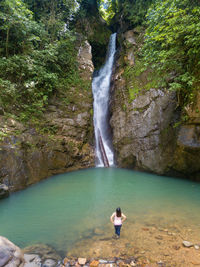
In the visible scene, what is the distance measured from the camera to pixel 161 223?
4.21 metres

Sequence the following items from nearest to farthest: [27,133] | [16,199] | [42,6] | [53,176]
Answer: [16,199] → [27,133] → [53,176] → [42,6]

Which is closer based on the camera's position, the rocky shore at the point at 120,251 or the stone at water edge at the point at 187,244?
the rocky shore at the point at 120,251

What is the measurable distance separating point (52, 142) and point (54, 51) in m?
5.88

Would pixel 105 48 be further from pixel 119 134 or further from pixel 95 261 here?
pixel 95 261

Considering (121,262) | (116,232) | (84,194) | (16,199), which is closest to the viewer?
(121,262)

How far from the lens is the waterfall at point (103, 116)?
41.8 ft

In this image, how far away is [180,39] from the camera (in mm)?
7359

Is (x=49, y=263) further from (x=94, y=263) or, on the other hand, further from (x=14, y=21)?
(x=14, y=21)

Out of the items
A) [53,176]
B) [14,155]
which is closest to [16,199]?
[14,155]

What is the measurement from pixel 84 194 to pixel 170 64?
723cm

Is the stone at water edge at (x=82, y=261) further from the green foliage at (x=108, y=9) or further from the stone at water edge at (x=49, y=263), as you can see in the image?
the green foliage at (x=108, y=9)

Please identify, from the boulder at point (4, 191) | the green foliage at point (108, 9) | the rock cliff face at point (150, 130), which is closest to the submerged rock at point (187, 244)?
the rock cliff face at point (150, 130)

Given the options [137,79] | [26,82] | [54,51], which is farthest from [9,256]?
[137,79]

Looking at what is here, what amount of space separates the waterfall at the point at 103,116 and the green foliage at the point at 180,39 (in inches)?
266
